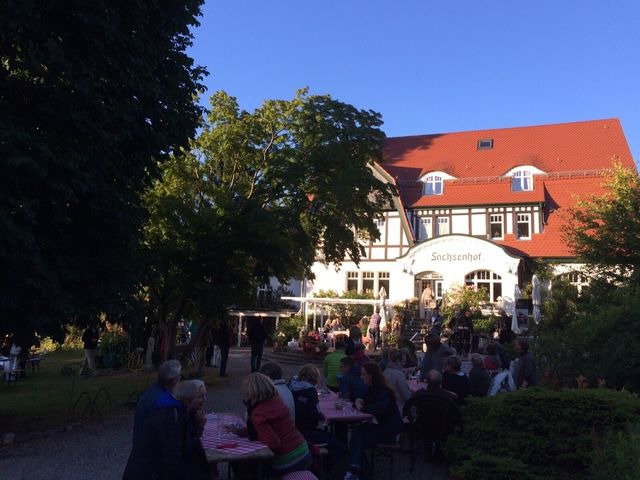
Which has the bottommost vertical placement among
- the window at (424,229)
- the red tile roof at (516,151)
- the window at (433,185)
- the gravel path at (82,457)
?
the gravel path at (82,457)

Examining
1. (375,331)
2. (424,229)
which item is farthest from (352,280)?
(375,331)

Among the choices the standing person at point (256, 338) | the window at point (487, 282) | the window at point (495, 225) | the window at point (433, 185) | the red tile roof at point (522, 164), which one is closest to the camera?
the standing person at point (256, 338)

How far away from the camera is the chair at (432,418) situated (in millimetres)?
6676

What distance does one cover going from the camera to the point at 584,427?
222 inches

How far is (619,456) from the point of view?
4.30 meters

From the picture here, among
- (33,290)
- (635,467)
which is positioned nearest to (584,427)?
(635,467)

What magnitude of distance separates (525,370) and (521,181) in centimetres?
2346

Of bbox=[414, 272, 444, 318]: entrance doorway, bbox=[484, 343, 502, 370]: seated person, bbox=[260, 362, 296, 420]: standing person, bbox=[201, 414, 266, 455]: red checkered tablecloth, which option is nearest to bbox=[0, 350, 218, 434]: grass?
bbox=[201, 414, 266, 455]: red checkered tablecloth

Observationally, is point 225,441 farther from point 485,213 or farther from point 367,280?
point 485,213

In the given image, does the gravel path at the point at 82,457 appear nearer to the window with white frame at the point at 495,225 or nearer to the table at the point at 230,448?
the table at the point at 230,448

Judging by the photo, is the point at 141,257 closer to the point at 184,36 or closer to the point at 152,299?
the point at 184,36

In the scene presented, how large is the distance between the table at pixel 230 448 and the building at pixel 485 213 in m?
21.4

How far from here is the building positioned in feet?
88.9

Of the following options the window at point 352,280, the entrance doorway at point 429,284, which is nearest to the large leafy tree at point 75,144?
the entrance doorway at point 429,284
